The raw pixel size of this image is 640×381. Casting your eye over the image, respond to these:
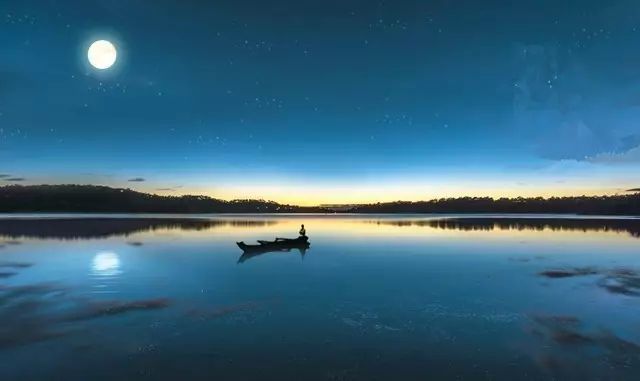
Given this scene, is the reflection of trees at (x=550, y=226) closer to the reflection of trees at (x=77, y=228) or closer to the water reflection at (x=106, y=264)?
the reflection of trees at (x=77, y=228)

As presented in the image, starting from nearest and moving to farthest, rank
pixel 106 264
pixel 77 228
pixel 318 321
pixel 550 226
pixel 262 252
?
pixel 318 321
pixel 106 264
pixel 262 252
pixel 77 228
pixel 550 226

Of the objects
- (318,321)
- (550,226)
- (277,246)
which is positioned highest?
(550,226)

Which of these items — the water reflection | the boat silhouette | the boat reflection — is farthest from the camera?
the boat silhouette

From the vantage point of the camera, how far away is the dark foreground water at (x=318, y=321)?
45.4ft

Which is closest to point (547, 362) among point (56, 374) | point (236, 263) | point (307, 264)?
point (56, 374)

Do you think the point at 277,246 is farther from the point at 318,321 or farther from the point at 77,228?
the point at 77,228

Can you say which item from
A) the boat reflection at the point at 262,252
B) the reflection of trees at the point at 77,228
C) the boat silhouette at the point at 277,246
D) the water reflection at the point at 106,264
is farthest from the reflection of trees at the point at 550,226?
the water reflection at the point at 106,264

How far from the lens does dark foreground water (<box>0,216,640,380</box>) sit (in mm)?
13852

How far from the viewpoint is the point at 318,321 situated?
19.5 m

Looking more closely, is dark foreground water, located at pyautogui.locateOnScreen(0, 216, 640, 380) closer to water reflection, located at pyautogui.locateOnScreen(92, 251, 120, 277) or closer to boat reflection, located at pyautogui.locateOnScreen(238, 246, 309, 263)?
water reflection, located at pyautogui.locateOnScreen(92, 251, 120, 277)

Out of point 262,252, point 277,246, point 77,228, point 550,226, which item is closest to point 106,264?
point 262,252

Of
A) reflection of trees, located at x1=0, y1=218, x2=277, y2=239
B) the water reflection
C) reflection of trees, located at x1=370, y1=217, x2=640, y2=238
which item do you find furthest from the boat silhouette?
reflection of trees, located at x1=370, y1=217, x2=640, y2=238

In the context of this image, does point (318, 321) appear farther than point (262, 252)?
No

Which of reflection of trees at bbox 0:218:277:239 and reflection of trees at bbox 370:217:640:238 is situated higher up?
reflection of trees at bbox 0:218:277:239
